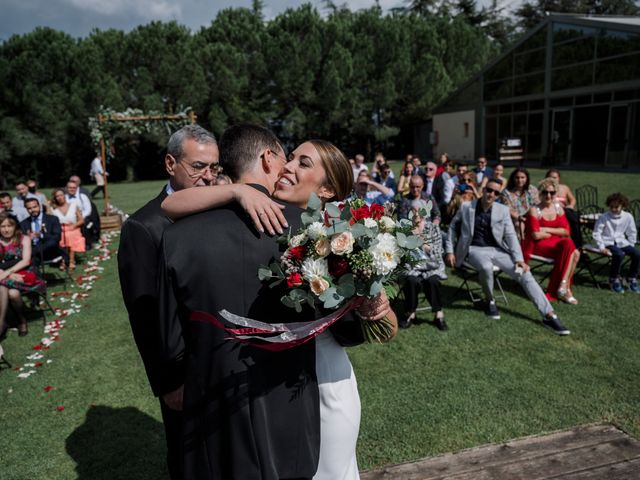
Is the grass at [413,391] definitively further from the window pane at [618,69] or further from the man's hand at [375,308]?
the window pane at [618,69]

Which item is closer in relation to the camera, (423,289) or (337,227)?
(337,227)

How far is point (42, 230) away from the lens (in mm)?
8430

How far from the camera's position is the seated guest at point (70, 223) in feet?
31.2

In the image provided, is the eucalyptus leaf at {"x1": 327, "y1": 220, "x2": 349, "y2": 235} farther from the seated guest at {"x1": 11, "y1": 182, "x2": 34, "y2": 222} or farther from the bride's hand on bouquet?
the seated guest at {"x1": 11, "y1": 182, "x2": 34, "y2": 222}

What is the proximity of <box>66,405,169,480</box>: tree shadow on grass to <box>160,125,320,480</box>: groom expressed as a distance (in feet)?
7.40

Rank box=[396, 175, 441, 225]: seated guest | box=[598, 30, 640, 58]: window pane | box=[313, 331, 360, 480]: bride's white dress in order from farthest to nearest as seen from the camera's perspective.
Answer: box=[598, 30, 640, 58]: window pane → box=[396, 175, 441, 225]: seated guest → box=[313, 331, 360, 480]: bride's white dress

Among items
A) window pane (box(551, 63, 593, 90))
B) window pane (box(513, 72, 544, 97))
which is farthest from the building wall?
window pane (box(551, 63, 593, 90))

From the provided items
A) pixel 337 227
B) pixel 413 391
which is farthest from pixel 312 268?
pixel 413 391

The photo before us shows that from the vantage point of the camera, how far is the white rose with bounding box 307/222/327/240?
1.54 meters

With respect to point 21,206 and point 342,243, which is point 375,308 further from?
point 21,206

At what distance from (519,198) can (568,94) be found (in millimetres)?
17540

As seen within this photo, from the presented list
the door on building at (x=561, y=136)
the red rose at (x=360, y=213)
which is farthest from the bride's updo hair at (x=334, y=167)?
the door on building at (x=561, y=136)

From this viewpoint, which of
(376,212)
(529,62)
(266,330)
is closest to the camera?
(266,330)

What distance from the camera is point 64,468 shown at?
3.52m
